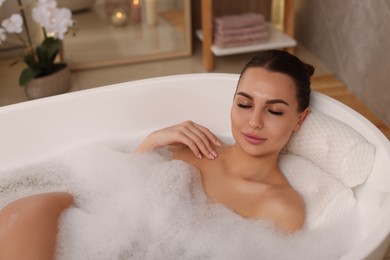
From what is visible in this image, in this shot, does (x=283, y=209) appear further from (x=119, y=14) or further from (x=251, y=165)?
(x=119, y=14)

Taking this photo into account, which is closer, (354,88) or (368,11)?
(368,11)

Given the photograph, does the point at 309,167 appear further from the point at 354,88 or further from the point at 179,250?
the point at 354,88

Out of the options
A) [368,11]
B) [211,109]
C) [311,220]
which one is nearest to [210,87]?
[211,109]

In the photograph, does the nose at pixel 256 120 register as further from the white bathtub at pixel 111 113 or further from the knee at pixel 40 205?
the knee at pixel 40 205

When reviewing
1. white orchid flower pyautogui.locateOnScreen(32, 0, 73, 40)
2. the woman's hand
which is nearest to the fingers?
the woman's hand

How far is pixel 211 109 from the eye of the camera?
69.7 inches

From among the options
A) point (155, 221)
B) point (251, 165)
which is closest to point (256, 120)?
point (251, 165)

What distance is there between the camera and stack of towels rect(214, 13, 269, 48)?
8.58 ft

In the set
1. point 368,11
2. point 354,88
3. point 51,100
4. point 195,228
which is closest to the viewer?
point 195,228

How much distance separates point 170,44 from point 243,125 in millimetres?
1775

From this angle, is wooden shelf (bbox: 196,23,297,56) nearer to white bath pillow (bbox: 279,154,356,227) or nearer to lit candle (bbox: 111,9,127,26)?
lit candle (bbox: 111,9,127,26)

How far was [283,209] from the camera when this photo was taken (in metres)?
1.25

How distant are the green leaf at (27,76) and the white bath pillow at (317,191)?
155 cm

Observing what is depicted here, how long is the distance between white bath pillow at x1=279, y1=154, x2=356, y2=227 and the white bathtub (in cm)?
25
